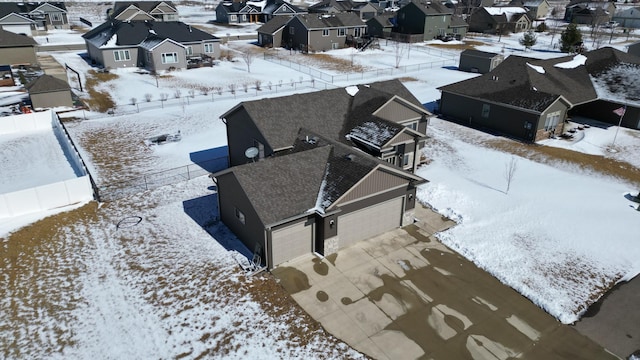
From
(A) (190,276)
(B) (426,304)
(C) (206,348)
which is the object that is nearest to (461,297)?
(B) (426,304)

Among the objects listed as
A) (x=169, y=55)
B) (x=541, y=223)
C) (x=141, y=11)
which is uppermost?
(x=141, y=11)

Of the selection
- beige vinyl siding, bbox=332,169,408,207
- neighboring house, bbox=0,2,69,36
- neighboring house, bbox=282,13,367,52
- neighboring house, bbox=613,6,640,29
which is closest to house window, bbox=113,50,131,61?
neighboring house, bbox=282,13,367,52

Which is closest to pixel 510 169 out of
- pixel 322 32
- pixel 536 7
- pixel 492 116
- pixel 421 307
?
pixel 492 116

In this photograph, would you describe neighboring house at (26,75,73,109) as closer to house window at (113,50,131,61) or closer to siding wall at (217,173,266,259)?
house window at (113,50,131,61)

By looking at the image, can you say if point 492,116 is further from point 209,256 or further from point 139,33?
point 139,33

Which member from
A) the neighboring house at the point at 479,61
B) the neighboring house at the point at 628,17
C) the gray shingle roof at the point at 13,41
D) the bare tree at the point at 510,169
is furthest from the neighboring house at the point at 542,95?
the neighboring house at the point at 628,17
